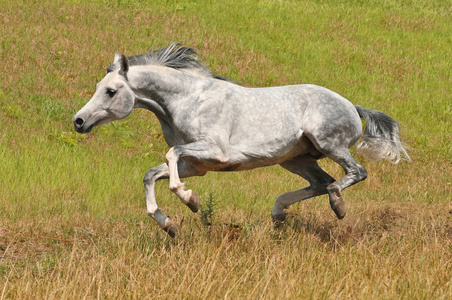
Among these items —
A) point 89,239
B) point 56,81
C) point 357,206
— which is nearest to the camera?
point 89,239

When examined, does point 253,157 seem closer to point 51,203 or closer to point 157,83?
point 157,83

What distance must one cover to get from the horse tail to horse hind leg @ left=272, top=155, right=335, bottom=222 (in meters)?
0.59

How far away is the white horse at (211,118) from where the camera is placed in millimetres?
5855

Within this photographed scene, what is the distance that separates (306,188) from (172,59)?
2.22 metres

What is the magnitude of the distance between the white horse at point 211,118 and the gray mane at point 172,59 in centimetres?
1

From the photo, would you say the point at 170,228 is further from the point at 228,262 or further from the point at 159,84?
A: the point at 159,84

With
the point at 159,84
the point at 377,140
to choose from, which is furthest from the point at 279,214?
the point at 159,84

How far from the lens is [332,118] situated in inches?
263

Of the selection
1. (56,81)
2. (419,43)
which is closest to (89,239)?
(56,81)

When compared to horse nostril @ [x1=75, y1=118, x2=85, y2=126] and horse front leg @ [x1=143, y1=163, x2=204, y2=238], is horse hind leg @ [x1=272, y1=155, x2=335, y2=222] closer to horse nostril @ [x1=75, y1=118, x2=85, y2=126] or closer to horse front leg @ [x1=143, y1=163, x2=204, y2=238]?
horse front leg @ [x1=143, y1=163, x2=204, y2=238]

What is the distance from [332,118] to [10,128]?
611 centimetres

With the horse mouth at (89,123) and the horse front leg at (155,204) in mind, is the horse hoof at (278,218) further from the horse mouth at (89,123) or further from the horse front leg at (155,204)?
the horse mouth at (89,123)

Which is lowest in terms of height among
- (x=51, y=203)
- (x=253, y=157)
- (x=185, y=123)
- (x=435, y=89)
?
(x=435, y=89)

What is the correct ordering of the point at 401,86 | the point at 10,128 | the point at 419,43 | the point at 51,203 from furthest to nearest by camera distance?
the point at 419,43, the point at 401,86, the point at 10,128, the point at 51,203
